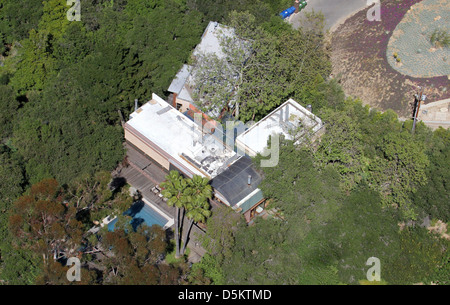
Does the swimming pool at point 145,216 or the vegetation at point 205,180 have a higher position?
the vegetation at point 205,180

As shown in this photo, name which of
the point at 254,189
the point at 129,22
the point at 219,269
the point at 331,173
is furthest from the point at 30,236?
the point at 129,22

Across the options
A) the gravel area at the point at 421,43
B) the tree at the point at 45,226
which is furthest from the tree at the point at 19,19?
the gravel area at the point at 421,43

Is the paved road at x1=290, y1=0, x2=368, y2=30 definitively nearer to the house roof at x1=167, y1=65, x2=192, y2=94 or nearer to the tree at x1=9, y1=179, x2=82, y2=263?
the house roof at x1=167, y1=65, x2=192, y2=94

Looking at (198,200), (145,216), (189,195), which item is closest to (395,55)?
(198,200)

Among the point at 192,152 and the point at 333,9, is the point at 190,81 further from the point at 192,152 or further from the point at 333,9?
the point at 333,9

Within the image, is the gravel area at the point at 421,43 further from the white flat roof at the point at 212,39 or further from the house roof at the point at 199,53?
the house roof at the point at 199,53
